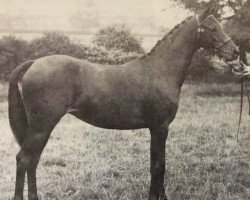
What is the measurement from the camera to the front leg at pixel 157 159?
16.1 feet

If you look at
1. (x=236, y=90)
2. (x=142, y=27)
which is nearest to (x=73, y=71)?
(x=236, y=90)

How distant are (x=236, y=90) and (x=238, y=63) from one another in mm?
11010

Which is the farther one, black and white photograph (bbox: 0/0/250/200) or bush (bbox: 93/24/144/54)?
bush (bbox: 93/24/144/54)

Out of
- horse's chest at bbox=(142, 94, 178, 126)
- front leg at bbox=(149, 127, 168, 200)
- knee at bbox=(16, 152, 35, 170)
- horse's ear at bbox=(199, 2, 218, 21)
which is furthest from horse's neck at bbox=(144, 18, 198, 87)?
knee at bbox=(16, 152, 35, 170)

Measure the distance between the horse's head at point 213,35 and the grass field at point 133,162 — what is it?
1.99 metres

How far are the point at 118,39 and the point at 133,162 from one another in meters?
12.0

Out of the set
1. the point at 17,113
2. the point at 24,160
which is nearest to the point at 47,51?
the point at 17,113

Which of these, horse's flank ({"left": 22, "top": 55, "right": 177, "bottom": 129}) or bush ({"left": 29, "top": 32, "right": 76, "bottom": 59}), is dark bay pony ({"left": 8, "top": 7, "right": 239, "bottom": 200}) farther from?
bush ({"left": 29, "top": 32, "right": 76, "bottom": 59})

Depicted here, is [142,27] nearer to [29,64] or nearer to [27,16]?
[27,16]

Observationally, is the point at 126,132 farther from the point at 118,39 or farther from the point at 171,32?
the point at 118,39

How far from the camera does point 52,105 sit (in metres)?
4.53

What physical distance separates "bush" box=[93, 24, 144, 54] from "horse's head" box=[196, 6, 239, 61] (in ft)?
42.3

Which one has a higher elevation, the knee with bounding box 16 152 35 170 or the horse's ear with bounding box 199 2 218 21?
the horse's ear with bounding box 199 2 218 21

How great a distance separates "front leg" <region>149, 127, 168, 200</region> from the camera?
4.91m
